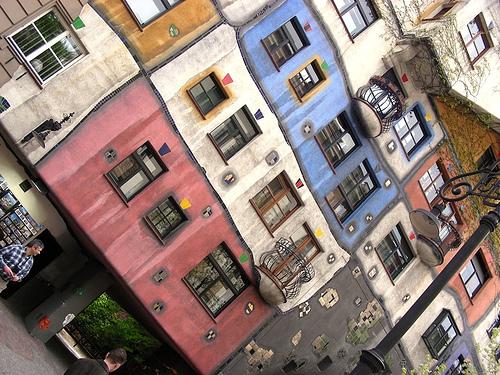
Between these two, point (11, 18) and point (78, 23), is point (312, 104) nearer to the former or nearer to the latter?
point (78, 23)

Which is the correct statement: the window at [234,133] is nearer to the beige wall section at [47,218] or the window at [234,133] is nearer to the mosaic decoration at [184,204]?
the mosaic decoration at [184,204]

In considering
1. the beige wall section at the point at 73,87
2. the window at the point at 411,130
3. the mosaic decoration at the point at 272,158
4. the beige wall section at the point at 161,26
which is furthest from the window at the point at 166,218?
the window at the point at 411,130

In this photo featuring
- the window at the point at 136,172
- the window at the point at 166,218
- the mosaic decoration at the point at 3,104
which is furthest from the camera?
the window at the point at 166,218

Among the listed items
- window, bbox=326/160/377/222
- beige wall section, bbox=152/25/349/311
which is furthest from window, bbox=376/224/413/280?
beige wall section, bbox=152/25/349/311

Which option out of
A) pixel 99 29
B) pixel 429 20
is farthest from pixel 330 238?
pixel 99 29

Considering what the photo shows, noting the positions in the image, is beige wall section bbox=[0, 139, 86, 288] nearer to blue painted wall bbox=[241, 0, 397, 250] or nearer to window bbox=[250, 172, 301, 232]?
window bbox=[250, 172, 301, 232]

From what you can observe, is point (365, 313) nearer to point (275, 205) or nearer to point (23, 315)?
point (275, 205)
